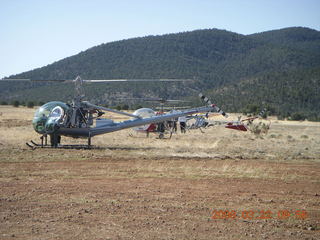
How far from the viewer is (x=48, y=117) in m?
18.3

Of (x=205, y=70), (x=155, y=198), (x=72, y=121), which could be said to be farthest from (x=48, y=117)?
(x=205, y=70)

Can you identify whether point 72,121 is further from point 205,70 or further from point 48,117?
point 205,70

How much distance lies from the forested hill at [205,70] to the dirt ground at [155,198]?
54482mm

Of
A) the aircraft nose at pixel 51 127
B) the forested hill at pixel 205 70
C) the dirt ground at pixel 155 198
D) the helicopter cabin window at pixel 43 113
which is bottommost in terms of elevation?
the dirt ground at pixel 155 198

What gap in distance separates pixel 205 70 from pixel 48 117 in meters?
90.2

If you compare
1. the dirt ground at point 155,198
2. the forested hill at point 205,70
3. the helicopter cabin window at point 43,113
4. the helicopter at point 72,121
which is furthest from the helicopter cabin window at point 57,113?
the forested hill at point 205,70

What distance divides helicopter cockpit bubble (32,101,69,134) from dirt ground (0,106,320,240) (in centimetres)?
263

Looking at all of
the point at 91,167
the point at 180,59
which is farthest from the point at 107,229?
the point at 180,59

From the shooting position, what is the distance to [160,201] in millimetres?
8523

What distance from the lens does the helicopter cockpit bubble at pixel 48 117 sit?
18.0 meters

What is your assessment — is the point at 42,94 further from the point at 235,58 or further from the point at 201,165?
the point at 201,165

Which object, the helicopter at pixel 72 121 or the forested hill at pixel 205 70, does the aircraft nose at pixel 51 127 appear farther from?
the forested hill at pixel 205 70

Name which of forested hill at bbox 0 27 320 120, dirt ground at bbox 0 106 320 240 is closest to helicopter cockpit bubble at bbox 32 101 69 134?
dirt ground at bbox 0 106 320 240

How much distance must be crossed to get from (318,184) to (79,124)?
11.2 metres
